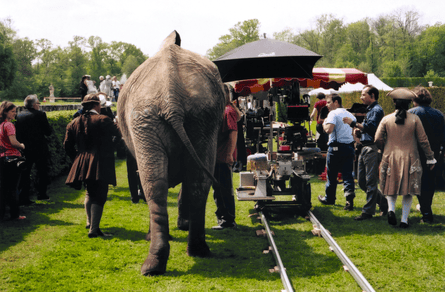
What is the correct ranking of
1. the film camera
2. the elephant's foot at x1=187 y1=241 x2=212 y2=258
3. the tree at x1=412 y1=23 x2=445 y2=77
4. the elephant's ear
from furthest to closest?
the tree at x1=412 y1=23 x2=445 y2=77, the film camera, the elephant's ear, the elephant's foot at x1=187 y1=241 x2=212 y2=258

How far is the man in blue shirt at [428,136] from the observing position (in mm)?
6930

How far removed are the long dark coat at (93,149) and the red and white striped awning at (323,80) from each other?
539 cm

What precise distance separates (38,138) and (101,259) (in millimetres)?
4259

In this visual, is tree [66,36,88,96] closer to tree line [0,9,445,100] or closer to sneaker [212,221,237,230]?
tree line [0,9,445,100]

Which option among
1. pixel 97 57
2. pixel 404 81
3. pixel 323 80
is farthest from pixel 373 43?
pixel 323 80

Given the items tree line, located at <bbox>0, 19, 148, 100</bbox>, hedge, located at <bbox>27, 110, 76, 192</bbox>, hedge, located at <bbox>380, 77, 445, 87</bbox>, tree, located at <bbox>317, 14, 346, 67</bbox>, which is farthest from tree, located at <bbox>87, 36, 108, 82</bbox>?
hedge, located at <bbox>27, 110, 76, 192</bbox>

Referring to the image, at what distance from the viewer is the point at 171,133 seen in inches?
189

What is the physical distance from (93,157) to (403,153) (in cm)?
502

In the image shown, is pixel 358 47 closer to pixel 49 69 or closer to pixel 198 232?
pixel 49 69

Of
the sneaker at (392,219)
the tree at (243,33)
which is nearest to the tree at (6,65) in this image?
the tree at (243,33)

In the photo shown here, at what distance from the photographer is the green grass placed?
180 inches

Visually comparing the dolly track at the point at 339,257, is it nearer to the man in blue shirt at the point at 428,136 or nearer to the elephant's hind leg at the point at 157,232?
the elephant's hind leg at the point at 157,232

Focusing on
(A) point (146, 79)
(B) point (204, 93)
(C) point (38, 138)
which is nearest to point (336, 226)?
(B) point (204, 93)

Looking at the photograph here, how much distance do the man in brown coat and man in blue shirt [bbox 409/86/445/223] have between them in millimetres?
5284
